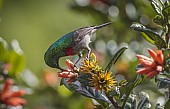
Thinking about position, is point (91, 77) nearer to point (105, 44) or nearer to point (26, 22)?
point (105, 44)

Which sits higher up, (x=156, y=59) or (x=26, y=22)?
(x=26, y=22)

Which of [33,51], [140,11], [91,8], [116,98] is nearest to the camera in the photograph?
[116,98]

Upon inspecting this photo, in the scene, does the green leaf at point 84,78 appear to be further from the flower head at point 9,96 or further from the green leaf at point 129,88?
the flower head at point 9,96

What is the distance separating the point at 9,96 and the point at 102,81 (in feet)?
2.19

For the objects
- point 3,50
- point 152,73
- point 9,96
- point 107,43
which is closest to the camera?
point 152,73

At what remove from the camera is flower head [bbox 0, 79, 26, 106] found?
1.92 metres

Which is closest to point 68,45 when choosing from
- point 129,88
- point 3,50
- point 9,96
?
point 129,88

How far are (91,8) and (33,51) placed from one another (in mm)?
2542

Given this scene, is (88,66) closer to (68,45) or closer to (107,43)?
(68,45)

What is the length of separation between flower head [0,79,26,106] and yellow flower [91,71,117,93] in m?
0.60

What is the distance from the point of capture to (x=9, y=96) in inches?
76.6

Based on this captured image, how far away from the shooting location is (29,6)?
5898 millimetres

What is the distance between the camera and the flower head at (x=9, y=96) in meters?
1.92

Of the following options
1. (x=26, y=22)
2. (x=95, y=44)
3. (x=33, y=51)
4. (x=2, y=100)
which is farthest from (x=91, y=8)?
(x=26, y=22)
